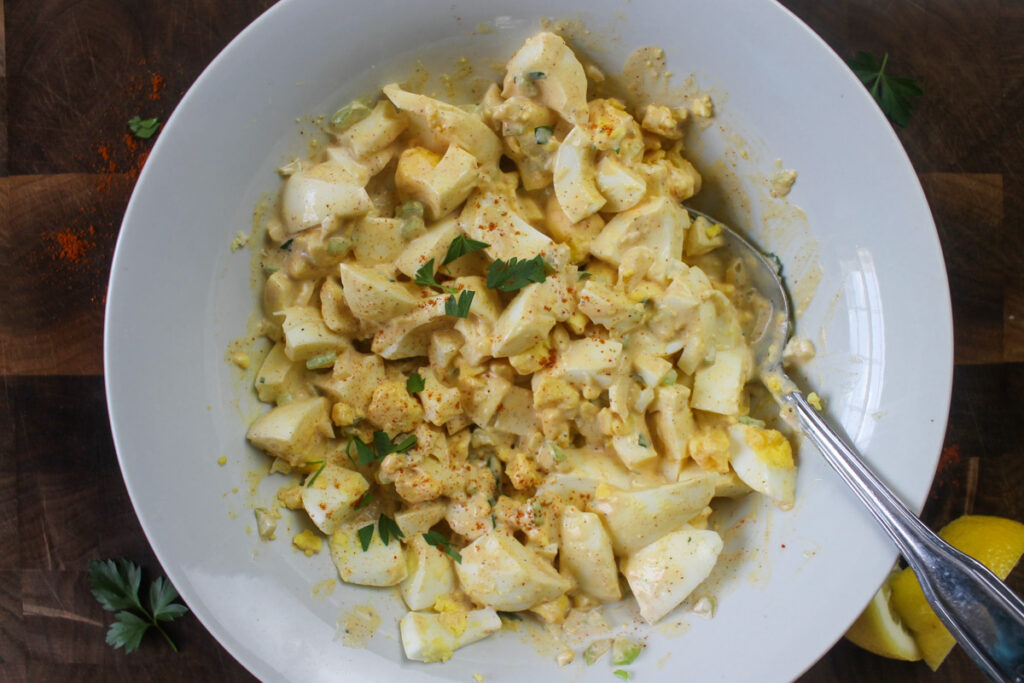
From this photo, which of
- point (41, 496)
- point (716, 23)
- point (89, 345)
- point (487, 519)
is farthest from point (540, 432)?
point (41, 496)

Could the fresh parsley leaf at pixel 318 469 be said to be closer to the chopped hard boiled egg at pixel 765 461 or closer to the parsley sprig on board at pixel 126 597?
the parsley sprig on board at pixel 126 597

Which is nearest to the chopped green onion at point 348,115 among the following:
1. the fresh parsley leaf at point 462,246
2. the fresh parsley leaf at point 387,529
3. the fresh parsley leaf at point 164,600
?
the fresh parsley leaf at point 462,246

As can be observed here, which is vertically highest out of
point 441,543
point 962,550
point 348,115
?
point 348,115

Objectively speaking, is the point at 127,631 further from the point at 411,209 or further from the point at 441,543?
the point at 411,209

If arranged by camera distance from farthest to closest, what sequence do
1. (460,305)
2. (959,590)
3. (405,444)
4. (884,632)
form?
(884,632) < (405,444) < (460,305) < (959,590)

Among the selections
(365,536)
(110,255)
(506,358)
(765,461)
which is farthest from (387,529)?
(110,255)

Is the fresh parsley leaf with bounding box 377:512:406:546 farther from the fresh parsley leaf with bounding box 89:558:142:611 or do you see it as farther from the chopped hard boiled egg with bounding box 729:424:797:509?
the chopped hard boiled egg with bounding box 729:424:797:509

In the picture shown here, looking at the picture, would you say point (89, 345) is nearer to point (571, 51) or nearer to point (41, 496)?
point (41, 496)
